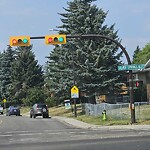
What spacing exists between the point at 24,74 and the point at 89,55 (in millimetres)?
56270

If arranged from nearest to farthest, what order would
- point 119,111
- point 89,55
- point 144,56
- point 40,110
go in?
point 119,111 → point 89,55 → point 40,110 → point 144,56

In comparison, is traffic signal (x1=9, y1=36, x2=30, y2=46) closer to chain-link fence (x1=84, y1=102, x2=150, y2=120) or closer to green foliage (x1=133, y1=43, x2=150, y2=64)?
chain-link fence (x1=84, y1=102, x2=150, y2=120)

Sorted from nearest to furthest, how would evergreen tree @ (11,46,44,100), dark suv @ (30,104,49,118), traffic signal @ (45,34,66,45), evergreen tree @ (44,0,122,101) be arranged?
traffic signal @ (45,34,66,45) < evergreen tree @ (44,0,122,101) < dark suv @ (30,104,49,118) < evergreen tree @ (11,46,44,100)

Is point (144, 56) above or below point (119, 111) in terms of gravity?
above

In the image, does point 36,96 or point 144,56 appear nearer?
point 36,96

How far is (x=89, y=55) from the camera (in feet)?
153

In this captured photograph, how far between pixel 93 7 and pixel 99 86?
9320 millimetres

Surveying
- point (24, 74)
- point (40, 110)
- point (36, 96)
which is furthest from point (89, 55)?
point (24, 74)

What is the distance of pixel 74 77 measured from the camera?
45656 mm

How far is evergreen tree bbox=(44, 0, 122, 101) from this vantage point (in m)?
46.4

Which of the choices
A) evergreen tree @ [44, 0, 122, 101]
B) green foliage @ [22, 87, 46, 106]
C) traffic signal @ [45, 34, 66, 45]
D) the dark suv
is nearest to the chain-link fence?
evergreen tree @ [44, 0, 122, 101]

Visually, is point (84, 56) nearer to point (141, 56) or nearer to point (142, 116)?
point (142, 116)

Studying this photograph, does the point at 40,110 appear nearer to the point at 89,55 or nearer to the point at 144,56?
the point at 89,55

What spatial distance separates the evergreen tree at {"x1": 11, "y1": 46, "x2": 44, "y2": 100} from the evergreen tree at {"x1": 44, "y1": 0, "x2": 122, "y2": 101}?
49712 mm
